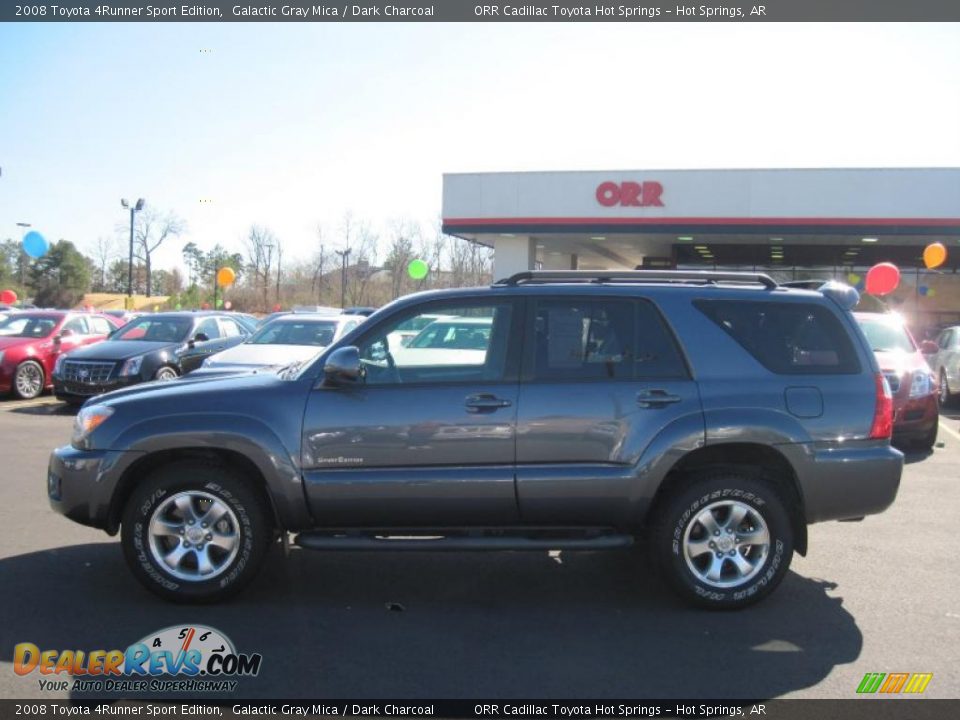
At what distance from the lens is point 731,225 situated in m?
24.1

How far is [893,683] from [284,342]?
959 cm

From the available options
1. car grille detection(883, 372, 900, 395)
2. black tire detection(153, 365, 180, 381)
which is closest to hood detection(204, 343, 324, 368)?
black tire detection(153, 365, 180, 381)

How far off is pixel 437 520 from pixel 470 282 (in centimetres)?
4952

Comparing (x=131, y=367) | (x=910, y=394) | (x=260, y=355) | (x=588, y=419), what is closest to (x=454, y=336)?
(x=588, y=419)

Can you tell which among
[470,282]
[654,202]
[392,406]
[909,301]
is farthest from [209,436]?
[470,282]

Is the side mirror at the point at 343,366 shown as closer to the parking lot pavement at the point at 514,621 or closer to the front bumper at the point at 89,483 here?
the front bumper at the point at 89,483

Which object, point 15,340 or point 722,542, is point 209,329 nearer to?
point 15,340

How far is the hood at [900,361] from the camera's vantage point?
396 inches

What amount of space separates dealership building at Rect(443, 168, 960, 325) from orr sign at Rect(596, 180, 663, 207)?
0.03 metres

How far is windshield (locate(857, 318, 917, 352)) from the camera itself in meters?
11.0

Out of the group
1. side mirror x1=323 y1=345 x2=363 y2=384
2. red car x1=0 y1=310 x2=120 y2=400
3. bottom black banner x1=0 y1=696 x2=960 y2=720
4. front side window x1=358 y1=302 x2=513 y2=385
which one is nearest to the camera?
bottom black banner x1=0 y1=696 x2=960 y2=720

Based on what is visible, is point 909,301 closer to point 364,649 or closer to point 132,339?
point 132,339

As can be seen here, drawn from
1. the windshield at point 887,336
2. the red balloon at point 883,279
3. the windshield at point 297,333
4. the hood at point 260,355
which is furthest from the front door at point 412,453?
the red balloon at point 883,279

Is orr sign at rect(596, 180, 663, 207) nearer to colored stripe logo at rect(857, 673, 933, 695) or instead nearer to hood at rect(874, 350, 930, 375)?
hood at rect(874, 350, 930, 375)
